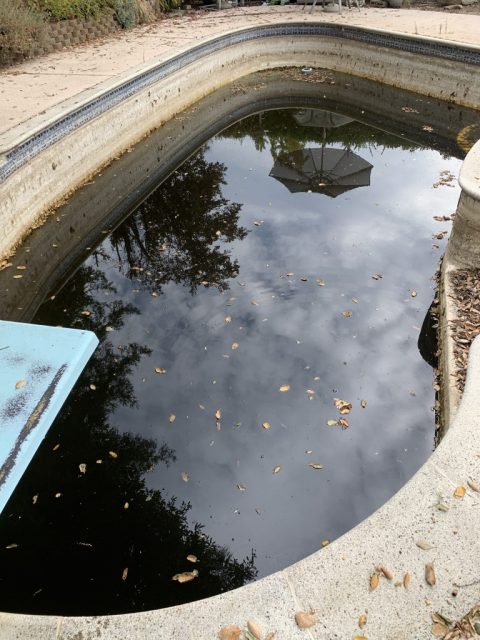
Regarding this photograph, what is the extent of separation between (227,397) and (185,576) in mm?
1456

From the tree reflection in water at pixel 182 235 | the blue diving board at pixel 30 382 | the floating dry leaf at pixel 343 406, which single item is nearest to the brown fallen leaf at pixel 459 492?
the floating dry leaf at pixel 343 406

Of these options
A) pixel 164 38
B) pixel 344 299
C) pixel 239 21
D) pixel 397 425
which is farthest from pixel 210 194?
pixel 239 21

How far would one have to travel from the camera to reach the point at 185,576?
3037 millimetres

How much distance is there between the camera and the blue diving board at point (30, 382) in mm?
2090

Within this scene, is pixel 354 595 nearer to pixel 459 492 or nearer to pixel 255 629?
pixel 255 629

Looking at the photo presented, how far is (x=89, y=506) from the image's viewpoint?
340 cm

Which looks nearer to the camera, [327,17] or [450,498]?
[450,498]

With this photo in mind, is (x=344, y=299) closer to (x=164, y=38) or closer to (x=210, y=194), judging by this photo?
(x=210, y=194)

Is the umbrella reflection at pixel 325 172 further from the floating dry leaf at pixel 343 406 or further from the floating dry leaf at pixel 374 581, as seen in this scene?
the floating dry leaf at pixel 374 581

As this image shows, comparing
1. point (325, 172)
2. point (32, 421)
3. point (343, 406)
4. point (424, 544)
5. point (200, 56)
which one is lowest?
point (343, 406)

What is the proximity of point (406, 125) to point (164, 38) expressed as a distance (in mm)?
6189

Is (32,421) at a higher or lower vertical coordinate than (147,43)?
lower

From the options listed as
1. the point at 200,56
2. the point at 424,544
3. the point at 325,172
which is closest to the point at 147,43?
the point at 200,56

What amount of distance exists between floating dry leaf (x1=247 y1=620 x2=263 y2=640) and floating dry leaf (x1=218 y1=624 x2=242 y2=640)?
1.8 inches
